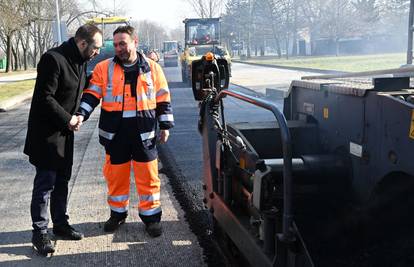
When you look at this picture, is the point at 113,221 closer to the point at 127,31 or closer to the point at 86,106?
the point at 86,106

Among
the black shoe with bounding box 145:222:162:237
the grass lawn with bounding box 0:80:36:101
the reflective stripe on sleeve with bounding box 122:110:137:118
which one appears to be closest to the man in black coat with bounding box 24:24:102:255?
the reflective stripe on sleeve with bounding box 122:110:137:118

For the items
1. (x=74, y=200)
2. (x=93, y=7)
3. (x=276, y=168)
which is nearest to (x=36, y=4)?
(x=93, y=7)

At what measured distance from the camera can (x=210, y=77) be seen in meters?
3.77

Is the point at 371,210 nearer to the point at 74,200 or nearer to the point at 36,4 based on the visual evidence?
the point at 74,200

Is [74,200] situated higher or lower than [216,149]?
lower

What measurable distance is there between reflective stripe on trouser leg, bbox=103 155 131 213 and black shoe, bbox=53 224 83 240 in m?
0.37

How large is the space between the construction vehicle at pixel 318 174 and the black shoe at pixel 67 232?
1.18m

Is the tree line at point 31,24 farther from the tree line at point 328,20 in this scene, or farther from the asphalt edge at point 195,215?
the asphalt edge at point 195,215

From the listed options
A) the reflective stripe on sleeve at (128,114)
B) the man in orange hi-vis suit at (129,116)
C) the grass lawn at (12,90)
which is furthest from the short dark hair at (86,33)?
the grass lawn at (12,90)

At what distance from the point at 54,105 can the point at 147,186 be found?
41.1 inches

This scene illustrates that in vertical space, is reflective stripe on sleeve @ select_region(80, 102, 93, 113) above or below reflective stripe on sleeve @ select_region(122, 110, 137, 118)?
above

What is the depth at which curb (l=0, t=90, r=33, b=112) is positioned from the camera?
14703 mm

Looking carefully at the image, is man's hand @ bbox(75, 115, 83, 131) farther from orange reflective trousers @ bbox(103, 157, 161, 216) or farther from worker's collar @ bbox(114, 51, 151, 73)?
worker's collar @ bbox(114, 51, 151, 73)

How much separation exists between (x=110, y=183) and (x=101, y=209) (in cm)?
82
